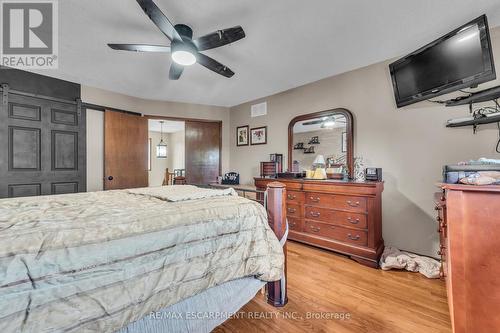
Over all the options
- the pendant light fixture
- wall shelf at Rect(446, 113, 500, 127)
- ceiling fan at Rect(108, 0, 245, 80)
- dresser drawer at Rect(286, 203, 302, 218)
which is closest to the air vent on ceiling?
dresser drawer at Rect(286, 203, 302, 218)

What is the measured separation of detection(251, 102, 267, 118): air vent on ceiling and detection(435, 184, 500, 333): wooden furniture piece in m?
3.26

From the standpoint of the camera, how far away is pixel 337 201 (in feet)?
8.63

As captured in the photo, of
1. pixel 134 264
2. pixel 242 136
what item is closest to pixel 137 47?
pixel 134 264

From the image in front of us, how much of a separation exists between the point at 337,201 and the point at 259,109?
2382mm

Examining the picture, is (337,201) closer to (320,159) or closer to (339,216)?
(339,216)

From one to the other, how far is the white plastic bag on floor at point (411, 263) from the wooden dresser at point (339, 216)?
9cm

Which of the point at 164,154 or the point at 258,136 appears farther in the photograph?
the point at 164,154

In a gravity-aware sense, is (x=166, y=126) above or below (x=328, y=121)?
above

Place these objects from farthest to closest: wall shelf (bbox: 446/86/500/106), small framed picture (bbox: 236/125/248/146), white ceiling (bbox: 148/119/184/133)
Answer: white ceiling (bbox: 148/119/184/133)
small framed picture (bbox: 236/125/248/146)
wall shelf (bbox: 446/86/500/106)

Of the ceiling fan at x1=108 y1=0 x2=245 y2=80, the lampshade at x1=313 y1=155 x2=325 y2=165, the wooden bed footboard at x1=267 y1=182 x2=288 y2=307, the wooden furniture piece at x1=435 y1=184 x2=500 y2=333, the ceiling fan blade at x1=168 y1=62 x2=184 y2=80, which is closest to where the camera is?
the wooden furniture piece at x1=435 y1=184 x2=500 y2=333

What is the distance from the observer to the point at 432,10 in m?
1.88

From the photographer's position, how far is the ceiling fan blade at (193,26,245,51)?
5.90ft

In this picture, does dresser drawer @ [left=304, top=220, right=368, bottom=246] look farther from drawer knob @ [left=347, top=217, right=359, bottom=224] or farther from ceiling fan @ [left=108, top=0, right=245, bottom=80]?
ceiling fan @ [left=108, top=0, right=245, bottom=80]

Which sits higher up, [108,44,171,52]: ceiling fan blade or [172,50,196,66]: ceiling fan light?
[108,44,171,52]: ceiling fan blade
